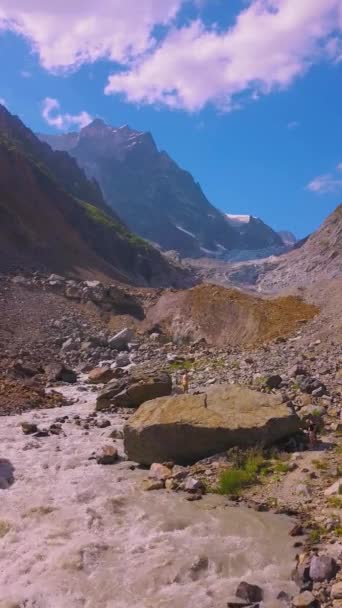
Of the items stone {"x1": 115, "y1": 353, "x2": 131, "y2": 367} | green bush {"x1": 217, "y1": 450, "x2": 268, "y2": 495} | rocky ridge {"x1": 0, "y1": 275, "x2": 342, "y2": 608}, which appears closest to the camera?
rocky ridge {"x1": 0, "y1": 275, "x2": 342, "y2": 608}

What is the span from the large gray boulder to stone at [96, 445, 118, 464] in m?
0.34

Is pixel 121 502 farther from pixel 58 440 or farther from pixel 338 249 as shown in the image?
pixel 338 249

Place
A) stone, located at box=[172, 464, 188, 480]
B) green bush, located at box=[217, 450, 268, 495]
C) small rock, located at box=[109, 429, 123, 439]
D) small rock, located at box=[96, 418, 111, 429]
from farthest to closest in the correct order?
1. small rock, located at box=[96, 418, 111, 429]
2. small rock, located at box=[109, 429, 123, 439]
3. stone, located at box=[172, 464, 188, 480]
4. green bush, located at box=[217, 450, 268, 495]

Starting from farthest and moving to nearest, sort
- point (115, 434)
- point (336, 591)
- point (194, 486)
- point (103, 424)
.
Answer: point (103, 424) < point (115, 434) < point (194, 486) < point (336, 591)

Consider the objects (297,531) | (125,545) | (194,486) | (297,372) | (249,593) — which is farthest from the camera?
Answer: (297,372)

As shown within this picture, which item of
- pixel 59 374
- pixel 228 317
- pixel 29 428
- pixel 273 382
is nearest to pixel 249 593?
pixel 29 428

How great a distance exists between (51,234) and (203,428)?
75.2 metres

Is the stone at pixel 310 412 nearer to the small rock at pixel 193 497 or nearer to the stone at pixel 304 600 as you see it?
the small rock at pixel 193 497

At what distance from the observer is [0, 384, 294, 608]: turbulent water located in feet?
28.3

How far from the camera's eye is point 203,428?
1373cm

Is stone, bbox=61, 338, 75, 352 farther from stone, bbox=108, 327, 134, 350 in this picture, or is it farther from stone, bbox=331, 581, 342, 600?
stone, bbox=331, 581, 342, 600

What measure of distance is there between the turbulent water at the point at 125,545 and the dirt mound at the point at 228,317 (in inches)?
763

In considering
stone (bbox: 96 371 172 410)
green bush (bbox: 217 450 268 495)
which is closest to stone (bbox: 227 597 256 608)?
green bush (bbox: 217 450 268 495)

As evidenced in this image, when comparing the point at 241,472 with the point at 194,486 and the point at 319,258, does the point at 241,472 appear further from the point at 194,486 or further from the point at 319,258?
the point at 319,258
